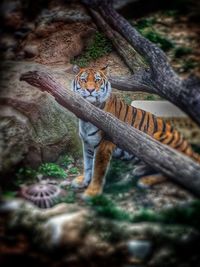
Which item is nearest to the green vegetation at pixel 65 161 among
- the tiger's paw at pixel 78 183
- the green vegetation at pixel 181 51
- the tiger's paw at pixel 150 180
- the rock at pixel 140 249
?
the tiger's paw at pixel 78 183

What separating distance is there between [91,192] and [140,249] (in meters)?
1.20

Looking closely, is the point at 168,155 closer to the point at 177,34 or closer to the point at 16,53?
the point at 177,34

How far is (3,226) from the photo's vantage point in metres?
6.35

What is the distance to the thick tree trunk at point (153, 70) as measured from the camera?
748 cm

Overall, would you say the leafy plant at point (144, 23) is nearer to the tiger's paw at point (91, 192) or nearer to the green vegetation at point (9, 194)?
the tiger's paw at point (91, 192)

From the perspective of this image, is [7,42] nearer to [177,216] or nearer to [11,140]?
[11,140]

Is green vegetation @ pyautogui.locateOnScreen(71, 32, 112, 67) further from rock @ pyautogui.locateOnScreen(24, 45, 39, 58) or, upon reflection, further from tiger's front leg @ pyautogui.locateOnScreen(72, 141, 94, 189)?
tiger's front leg @ pyautogui.locateOnScreen(72, 141, 94, 189)

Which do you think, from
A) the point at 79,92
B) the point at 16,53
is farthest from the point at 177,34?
the point at 16,53

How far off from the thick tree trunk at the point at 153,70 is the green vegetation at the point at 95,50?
4.6 inches

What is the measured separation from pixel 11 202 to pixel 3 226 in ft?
1.14

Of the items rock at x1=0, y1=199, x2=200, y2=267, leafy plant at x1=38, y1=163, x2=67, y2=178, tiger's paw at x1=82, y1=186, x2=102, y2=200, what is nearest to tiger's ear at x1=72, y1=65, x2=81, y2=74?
leafy plant at x1=38, y1=163, x2=67, y2=178

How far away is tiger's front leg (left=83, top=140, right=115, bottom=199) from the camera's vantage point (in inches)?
274

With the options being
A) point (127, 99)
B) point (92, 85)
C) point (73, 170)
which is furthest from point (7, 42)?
point (73, 170)

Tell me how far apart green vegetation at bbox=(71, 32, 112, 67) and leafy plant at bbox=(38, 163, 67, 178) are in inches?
69.2
